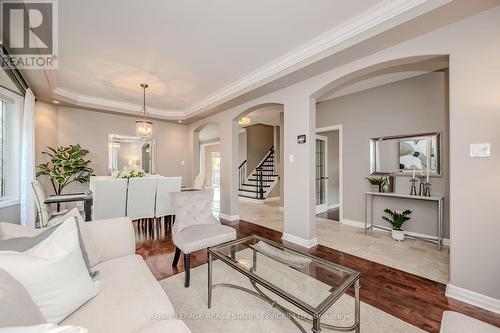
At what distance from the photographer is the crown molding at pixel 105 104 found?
165 inches

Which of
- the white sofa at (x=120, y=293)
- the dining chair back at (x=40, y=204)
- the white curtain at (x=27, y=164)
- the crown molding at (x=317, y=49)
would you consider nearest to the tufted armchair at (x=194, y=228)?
the white sofa at (x=120, y=293)

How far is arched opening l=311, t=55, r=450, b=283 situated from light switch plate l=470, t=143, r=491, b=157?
106cm

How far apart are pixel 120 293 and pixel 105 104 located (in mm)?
4876

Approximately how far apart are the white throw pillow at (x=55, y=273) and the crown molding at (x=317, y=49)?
2901 millimetres

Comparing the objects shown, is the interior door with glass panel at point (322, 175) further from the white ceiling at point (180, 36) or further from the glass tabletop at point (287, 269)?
the glass tabletop at point (287, 269)

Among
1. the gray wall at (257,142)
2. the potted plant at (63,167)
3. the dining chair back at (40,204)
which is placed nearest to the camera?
the dining chair back at (40,204)

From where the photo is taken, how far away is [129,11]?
2.06m

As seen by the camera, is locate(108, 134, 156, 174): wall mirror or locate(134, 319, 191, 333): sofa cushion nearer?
locate(134, 319, 191, 333): sofa cushion

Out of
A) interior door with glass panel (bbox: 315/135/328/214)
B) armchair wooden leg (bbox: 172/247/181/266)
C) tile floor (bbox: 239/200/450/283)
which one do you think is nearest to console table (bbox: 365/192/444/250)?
tile floor (bbox: 239/200/450/283)

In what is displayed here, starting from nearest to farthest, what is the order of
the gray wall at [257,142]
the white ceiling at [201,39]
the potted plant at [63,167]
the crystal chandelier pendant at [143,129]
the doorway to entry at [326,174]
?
the white ceiling at [201,39], the crystal chandelier pendant at [143,129], the potted plant at [63,167], the doorway to entry at [326,174], the gray wall at [257,142]

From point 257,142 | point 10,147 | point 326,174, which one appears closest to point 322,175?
point 326,174

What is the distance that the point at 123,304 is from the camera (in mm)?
1138

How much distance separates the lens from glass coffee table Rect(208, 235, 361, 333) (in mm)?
1382

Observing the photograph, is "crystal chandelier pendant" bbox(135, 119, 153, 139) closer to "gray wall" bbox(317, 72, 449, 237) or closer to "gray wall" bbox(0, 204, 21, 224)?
"gray wall" bbox(0, 204, 21, 224)
